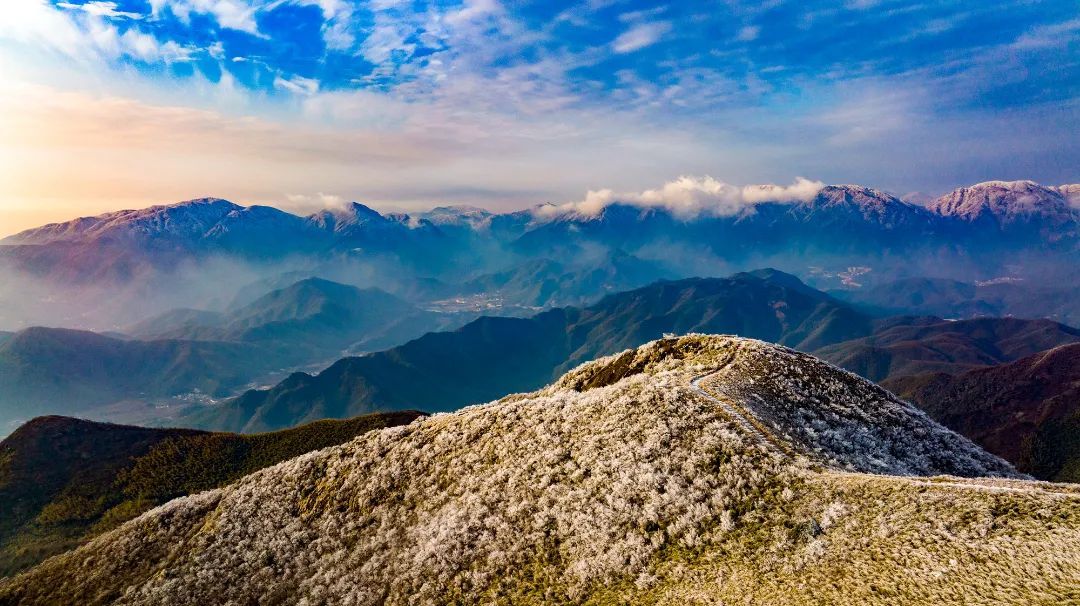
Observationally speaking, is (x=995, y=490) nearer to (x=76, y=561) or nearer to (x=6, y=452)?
(x=76, y=561)

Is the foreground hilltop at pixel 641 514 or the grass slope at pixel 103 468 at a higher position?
the foreground hilltop at pixel 641 514

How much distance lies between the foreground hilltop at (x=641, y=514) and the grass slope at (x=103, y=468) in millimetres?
46139

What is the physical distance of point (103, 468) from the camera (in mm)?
112000

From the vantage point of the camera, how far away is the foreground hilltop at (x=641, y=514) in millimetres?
20828

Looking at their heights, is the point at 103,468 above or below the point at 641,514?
below

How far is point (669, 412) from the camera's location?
3519cm

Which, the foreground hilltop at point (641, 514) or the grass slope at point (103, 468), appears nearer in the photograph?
the foreground hilltop at point (641, 514)

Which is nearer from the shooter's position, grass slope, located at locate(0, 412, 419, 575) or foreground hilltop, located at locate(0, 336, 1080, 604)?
foreground hilltop, located at locate(0, 336, 1080, 604)

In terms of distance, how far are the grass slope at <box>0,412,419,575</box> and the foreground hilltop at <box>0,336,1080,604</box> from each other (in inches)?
1816

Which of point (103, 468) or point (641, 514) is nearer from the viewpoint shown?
point (641, 514)

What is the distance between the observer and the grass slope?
289 feet

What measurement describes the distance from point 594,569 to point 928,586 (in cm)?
1338

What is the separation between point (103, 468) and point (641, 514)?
418ft

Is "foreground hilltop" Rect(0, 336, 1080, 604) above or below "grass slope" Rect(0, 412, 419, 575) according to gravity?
above
